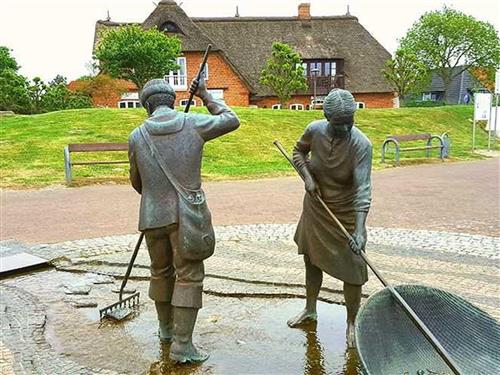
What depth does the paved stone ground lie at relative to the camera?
408 centimetres

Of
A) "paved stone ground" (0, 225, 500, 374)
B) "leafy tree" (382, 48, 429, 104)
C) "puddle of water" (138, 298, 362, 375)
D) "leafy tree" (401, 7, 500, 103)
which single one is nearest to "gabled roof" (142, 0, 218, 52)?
"leafy tree" (382, 48, 429, 104)

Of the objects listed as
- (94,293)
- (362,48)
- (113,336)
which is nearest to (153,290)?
(113,336)

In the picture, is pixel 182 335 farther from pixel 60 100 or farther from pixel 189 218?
pixel 60 100

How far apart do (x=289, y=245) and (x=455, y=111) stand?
24684 mm

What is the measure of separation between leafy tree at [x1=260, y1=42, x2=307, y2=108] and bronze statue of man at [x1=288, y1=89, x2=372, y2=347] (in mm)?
26513

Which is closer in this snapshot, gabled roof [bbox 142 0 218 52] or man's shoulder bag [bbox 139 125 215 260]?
man's shoulder bag [bbox 139 125 215 260]

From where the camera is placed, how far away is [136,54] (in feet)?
82.9

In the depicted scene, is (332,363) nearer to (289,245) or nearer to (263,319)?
(263,319)

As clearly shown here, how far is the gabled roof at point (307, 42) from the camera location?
36781 millimetres

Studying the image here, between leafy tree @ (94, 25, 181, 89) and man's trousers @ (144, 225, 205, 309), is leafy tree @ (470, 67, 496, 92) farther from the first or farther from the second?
man's trousers @ (144, 225, 205, 309)

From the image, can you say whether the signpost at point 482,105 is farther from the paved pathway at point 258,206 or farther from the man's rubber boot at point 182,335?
the man's rubber boot at point 182,335

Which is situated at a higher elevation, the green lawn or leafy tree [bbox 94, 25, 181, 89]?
leafy tree [bbox 94, 25, 181, 89]

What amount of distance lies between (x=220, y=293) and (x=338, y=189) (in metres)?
1.93

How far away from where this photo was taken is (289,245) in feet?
24.8
